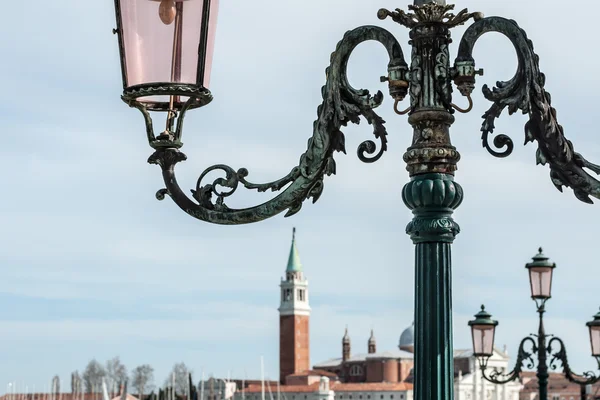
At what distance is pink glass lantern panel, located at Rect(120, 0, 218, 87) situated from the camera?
12.8 feet

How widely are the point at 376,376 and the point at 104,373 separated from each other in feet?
75.2

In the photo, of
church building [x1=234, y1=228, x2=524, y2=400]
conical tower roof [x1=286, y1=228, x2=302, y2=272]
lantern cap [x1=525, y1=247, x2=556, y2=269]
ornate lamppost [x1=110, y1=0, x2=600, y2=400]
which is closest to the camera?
ornate lamppost [x1=110, y1=0, x2=600, y2=400]

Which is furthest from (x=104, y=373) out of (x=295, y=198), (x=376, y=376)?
(x=295, y=198)

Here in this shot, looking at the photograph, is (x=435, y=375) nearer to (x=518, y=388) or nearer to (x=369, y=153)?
(x=369, y=153)

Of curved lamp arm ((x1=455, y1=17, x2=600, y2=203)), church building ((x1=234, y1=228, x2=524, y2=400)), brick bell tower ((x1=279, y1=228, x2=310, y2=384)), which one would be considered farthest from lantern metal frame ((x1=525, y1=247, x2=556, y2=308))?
brick bell tower ((x1=279, y1=228, x2=310, y2=384))

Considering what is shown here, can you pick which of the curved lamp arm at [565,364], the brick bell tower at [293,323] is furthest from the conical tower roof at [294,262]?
the curved lamp arm at [565,364]

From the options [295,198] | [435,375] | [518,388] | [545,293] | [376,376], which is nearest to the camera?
[435,375]

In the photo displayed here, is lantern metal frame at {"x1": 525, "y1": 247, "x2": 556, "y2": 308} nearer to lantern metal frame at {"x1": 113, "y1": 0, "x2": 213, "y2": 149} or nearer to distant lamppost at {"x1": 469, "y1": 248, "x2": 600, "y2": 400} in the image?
distant lamppost at {"x1": 469, "y1": 248, "x2": 600, "y2": 400}

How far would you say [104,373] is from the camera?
372ft

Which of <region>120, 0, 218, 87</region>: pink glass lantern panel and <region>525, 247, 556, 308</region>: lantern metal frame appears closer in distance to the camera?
<region>120, 0, 218, 87</region>: pink glass lantern panel

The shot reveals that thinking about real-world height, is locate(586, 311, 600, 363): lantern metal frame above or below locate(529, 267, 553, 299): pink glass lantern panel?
below

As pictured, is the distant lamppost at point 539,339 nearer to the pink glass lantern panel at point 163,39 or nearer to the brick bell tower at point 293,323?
the pink glass lantern panel at point 163,39

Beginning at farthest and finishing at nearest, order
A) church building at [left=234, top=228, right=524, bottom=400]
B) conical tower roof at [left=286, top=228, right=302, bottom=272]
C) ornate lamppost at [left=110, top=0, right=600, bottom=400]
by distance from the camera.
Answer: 1. conical tower roof at [left=286, top=228, right=302, bottom=272]
2. church building at [left=234, top=228, right=524, bottom=400]
3. ornate lamppost at [left=110, top=0, right=600, bottom=400]

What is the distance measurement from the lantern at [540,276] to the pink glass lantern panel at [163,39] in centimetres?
784
